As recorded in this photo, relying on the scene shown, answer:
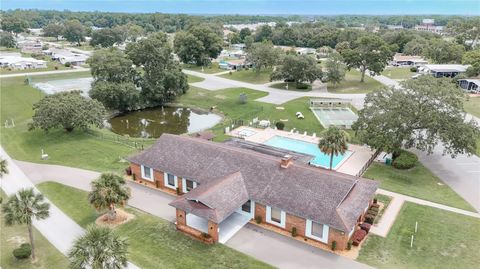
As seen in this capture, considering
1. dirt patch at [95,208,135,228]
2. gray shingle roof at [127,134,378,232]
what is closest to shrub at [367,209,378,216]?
gray shingle roof at [127,134,378,232]

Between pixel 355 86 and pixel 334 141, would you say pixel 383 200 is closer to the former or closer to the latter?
pixel 334 141

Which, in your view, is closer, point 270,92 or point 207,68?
point 270,92

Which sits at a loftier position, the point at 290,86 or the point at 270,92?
the point at 290,86

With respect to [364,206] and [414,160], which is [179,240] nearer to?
[364,206]

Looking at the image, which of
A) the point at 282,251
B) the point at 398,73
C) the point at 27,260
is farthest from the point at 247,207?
the point at 398,73

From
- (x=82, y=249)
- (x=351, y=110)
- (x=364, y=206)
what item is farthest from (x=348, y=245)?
(x=351, y=110)

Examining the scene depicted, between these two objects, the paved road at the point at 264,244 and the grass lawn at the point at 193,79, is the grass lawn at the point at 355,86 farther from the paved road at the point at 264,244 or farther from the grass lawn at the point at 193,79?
the paved road at the point at 264,244

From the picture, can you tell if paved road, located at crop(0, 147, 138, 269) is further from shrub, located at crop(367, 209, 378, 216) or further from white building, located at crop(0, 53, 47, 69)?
white building, located at crop(0, 53, 47, 69)
